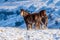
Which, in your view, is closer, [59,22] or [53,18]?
[59,22]

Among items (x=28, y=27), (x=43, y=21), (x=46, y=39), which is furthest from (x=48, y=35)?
(x=43, y=21)

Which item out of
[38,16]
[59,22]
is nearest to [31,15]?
[38,16]

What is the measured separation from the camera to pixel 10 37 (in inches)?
588

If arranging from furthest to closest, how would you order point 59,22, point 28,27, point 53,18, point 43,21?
point 53,18
point 59,22
point 43,21
point 28,27

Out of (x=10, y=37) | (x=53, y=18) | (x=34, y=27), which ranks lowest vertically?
(x=53, y=18)

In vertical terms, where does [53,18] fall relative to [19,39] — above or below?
below

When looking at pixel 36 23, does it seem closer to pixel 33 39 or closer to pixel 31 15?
pixel 31 15

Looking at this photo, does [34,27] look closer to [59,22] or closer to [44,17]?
[44,17]

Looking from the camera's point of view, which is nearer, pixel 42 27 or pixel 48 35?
pixel 48 35

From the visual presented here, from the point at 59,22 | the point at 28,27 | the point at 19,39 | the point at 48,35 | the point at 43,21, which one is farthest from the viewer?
the point at 59,22

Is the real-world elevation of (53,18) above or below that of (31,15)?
below

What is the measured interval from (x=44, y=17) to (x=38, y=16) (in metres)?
0.68

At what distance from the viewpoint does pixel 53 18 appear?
173 m

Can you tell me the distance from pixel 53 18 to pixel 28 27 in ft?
501
